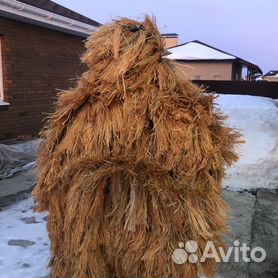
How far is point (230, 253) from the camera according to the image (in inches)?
139

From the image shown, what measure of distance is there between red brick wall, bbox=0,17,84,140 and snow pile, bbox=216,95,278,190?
3.29 meters

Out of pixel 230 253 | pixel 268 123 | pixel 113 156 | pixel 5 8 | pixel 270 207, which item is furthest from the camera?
pixel 268 123

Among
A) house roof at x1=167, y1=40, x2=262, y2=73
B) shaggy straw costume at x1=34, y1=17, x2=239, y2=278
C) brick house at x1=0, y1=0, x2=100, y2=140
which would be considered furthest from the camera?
house roof at x1=167, y1=40, x2=262, y2=73

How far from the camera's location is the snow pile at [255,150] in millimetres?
6090

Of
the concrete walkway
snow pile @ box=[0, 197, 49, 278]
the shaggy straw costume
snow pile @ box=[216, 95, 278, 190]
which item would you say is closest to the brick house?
the concrete walkway

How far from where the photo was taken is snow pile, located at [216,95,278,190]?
20.0ft

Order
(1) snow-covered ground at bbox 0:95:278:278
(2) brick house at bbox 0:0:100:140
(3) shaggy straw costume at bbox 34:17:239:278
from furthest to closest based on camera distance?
(2) brick house at bbox 0:0:100:140
(1) snow-covered ground at bbox 0:95:278:278
(3) shaggy straw costume at bbox 34:17:239:278

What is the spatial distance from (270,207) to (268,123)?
107 inches

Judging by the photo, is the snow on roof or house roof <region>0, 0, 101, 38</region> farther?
the snow on roof

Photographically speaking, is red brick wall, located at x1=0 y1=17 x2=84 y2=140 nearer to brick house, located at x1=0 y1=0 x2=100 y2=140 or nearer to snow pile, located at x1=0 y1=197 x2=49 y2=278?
brick house, located at x1=0 y1=0 x2=100 y2=140

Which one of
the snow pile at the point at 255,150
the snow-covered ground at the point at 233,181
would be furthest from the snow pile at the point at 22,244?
the snow pile at the point at 255,150

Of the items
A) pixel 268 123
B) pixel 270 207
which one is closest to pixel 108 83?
pixel 270 207

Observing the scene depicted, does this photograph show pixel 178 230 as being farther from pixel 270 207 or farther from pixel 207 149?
pixel 270 207

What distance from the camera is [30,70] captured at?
727 cm
